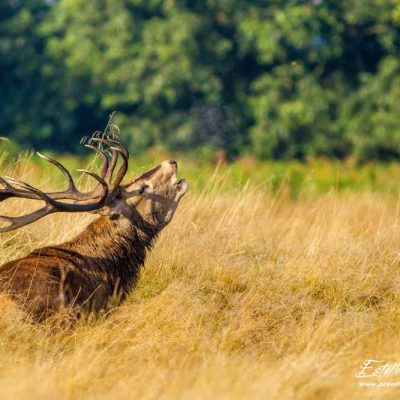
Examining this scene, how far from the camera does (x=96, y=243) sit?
24.3 ft

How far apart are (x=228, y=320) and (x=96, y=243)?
3.45 ft

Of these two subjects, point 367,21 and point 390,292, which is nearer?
point 390,292

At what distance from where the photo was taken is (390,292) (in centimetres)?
834

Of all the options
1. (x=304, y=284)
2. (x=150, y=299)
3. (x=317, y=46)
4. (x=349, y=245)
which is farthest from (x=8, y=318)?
(x=317, y=46)

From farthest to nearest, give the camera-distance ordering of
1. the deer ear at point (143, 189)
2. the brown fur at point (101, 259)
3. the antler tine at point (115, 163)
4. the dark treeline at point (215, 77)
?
the dark treeline at point (215, 77) → the deer ear at point (143, 189) → the antler tine at point (115, 163) → the brown fur at point (101, 259)

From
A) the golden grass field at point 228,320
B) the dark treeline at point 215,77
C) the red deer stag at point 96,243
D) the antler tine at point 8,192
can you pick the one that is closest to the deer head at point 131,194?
the red deer stag at point 96,243

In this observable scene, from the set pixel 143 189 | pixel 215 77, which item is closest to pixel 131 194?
pixel 143 189

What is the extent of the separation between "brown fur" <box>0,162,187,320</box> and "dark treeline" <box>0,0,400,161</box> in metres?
20.0

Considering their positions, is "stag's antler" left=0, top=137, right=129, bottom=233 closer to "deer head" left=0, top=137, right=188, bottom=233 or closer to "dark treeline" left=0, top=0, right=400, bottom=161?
"deer head" left=0, top=137, right=188, bottom=233

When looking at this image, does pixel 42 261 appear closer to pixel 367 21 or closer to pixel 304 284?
pixel 304 284

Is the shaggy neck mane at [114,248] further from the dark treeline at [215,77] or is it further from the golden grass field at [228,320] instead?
the dark treeline at [215,77]

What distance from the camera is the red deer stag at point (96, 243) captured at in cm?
676

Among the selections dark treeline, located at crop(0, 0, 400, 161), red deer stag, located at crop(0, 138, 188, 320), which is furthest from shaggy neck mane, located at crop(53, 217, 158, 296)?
dark treeline, located at crop(0, 0, 400, 161)

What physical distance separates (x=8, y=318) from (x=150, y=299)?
55.1 inches
